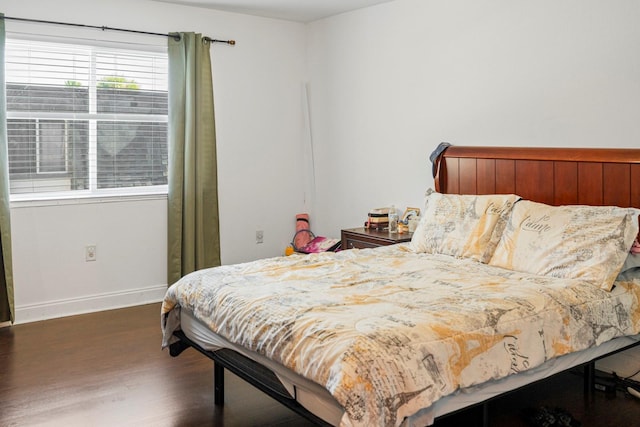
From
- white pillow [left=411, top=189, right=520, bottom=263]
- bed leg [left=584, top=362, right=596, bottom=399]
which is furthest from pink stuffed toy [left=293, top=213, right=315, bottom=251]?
bed leg [left=584, top=362, right=596, bottom=399]

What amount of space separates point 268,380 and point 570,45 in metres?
2.60

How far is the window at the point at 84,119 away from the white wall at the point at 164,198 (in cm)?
17

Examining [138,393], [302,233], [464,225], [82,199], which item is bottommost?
[138,393]

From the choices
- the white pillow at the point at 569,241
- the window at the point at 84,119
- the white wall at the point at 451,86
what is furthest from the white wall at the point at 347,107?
the white pillow at the point at 569,241

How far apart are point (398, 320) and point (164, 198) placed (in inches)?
128

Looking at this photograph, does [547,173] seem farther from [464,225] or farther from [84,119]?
[84,119]

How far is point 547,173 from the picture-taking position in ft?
12.3

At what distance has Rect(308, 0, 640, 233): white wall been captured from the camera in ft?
11.6

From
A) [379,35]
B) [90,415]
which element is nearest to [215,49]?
[379,35]

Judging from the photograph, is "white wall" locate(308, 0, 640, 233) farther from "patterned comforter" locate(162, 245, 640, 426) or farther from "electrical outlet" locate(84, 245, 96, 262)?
"electrical outlet" locate(84, 245, 96, 262)

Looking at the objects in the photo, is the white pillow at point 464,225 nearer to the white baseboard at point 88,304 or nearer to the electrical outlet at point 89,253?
the white baseboard at point 88,304

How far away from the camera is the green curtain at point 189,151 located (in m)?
5.14

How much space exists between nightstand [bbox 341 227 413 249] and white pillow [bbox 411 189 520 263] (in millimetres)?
457

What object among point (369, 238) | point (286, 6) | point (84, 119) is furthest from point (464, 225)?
point (84, 119)
